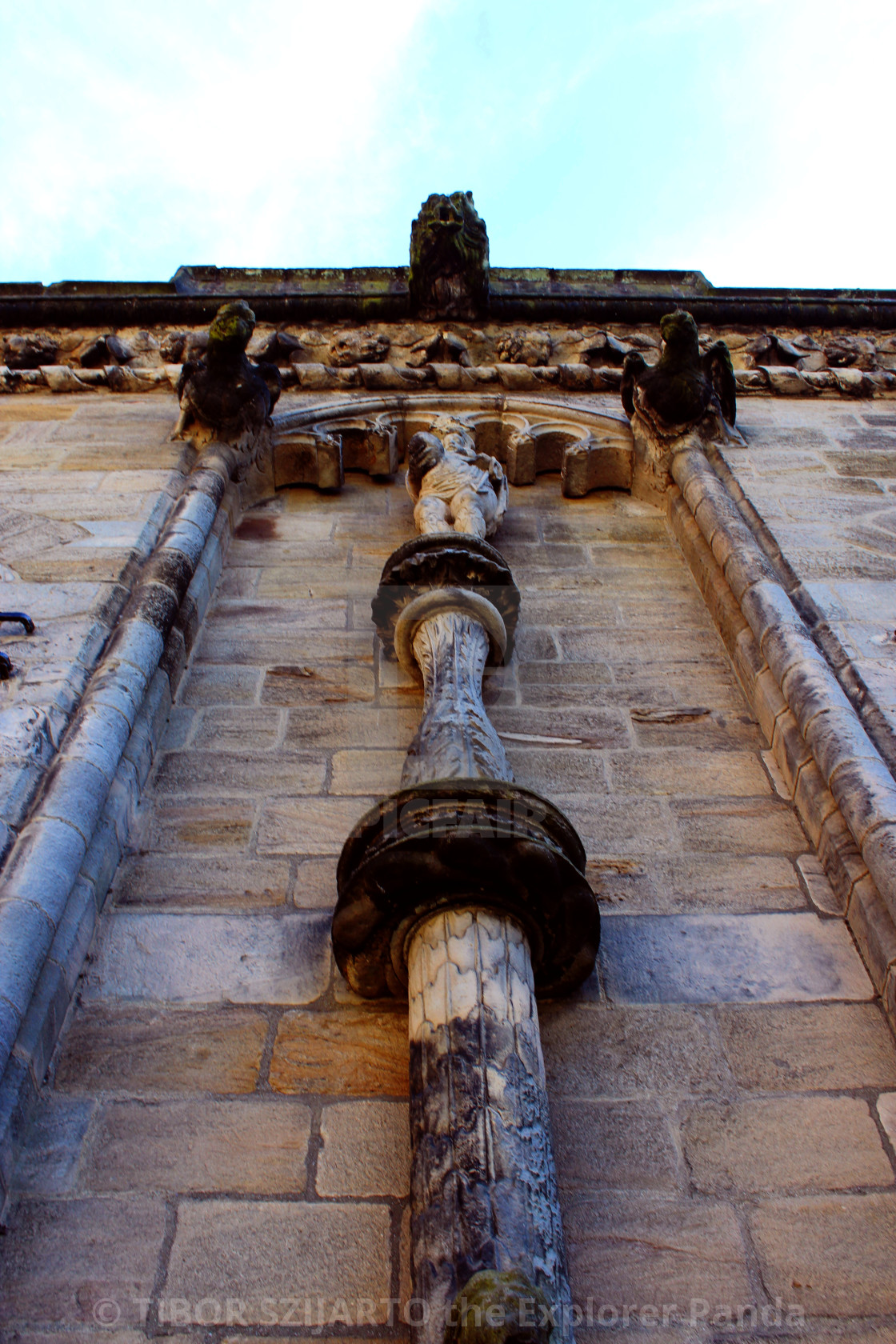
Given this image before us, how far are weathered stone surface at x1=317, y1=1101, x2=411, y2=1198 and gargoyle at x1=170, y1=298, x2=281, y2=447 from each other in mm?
3418

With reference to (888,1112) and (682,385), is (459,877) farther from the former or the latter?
(682,385)

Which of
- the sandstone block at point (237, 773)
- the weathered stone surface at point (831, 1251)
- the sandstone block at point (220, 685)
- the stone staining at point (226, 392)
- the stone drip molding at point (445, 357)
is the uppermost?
the stone drip molding at point (445, 357)

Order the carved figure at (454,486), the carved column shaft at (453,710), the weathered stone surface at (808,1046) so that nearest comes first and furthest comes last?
1. the weathered stone surface at (808,1046)
2. the carved column shaft at (453,710)
3. the carved figure at (454,486)

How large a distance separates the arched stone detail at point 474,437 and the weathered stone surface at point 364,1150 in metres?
3.44

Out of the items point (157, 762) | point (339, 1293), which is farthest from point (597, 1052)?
point (157, 762)

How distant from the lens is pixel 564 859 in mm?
2240

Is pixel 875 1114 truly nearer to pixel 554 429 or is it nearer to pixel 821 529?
pixel 821 529

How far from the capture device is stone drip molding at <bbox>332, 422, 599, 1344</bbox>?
1.67m

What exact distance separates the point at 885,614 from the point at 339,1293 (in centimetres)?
279

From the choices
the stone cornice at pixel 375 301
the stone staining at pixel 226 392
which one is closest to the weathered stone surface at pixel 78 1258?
the stone staining at pixel 226 392

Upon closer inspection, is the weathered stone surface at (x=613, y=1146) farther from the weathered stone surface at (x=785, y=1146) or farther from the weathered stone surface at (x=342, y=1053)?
the weathered stone surface at (x=342, y=1053)

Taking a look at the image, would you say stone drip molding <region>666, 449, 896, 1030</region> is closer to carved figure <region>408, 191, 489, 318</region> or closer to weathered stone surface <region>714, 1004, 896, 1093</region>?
weathered stone surface <region>714, 1004, 896, 1093</region>

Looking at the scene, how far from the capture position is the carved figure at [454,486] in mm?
4230

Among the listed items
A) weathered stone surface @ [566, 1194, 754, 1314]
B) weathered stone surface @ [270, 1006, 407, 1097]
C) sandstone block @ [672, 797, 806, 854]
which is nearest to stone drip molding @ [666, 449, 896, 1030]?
sandstone block @ [672, 797, 806, 854]
